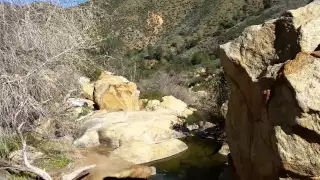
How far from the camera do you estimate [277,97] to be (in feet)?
20.1

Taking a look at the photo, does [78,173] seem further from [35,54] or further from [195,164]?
[195,164]

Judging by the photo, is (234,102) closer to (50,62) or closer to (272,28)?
(272,28)

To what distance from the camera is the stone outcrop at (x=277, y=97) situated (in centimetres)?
565

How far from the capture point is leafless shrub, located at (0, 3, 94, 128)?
9875 mm

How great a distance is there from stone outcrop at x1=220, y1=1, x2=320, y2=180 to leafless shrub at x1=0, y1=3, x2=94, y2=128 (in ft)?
14.1

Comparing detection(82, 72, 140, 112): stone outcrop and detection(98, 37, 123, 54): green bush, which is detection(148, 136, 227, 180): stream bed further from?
detection(98, 37, 123, 54): green bush

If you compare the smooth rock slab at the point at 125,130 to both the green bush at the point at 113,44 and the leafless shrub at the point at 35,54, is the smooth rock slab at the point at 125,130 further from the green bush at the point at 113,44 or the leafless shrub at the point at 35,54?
the green bush at the point at 113,44

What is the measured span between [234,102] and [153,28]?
160 feet

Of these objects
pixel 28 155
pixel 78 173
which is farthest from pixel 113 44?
pixel 78 173

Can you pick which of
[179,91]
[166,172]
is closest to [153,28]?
[179,91]

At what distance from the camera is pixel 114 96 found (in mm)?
21625

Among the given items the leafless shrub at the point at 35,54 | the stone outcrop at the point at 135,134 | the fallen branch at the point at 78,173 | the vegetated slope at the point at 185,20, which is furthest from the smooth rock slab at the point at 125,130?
the vegetated slope at the point at 185,20

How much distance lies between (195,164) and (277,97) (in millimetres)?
7896

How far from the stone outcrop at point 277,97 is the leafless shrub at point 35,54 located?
431 cm
